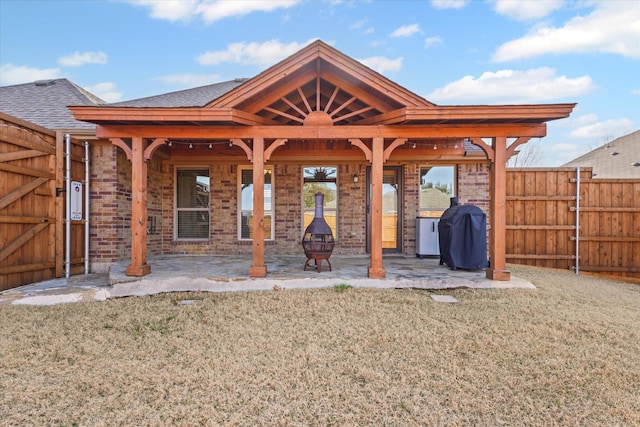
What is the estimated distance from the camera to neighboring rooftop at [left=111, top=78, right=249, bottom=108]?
27.6 ft

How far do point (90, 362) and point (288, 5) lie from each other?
1298cm

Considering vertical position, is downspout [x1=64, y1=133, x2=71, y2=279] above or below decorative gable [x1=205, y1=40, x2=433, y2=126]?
below

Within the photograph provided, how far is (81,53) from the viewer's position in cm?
1530

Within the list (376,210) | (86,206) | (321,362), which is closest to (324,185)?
(376,210)

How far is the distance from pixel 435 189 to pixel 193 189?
5.94 meters

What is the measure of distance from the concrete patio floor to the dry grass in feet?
1.40

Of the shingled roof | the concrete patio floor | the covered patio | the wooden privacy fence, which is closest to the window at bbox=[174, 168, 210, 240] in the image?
the concrete patio floor

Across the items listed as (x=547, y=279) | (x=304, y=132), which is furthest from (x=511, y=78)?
(x=304, y=132)

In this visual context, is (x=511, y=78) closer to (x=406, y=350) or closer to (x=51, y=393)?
(x=406, y=350)

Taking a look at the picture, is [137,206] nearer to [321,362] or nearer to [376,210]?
[376,210]

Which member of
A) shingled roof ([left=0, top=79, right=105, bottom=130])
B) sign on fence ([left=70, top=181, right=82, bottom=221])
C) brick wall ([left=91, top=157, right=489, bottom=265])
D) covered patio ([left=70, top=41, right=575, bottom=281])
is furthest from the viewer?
brick wall ([left=91, top=157, right=489, bottom=265])

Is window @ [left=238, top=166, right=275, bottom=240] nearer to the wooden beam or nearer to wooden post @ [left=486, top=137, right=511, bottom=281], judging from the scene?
the wooden beam

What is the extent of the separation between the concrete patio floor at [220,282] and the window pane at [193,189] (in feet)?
7.83

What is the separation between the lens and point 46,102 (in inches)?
306
